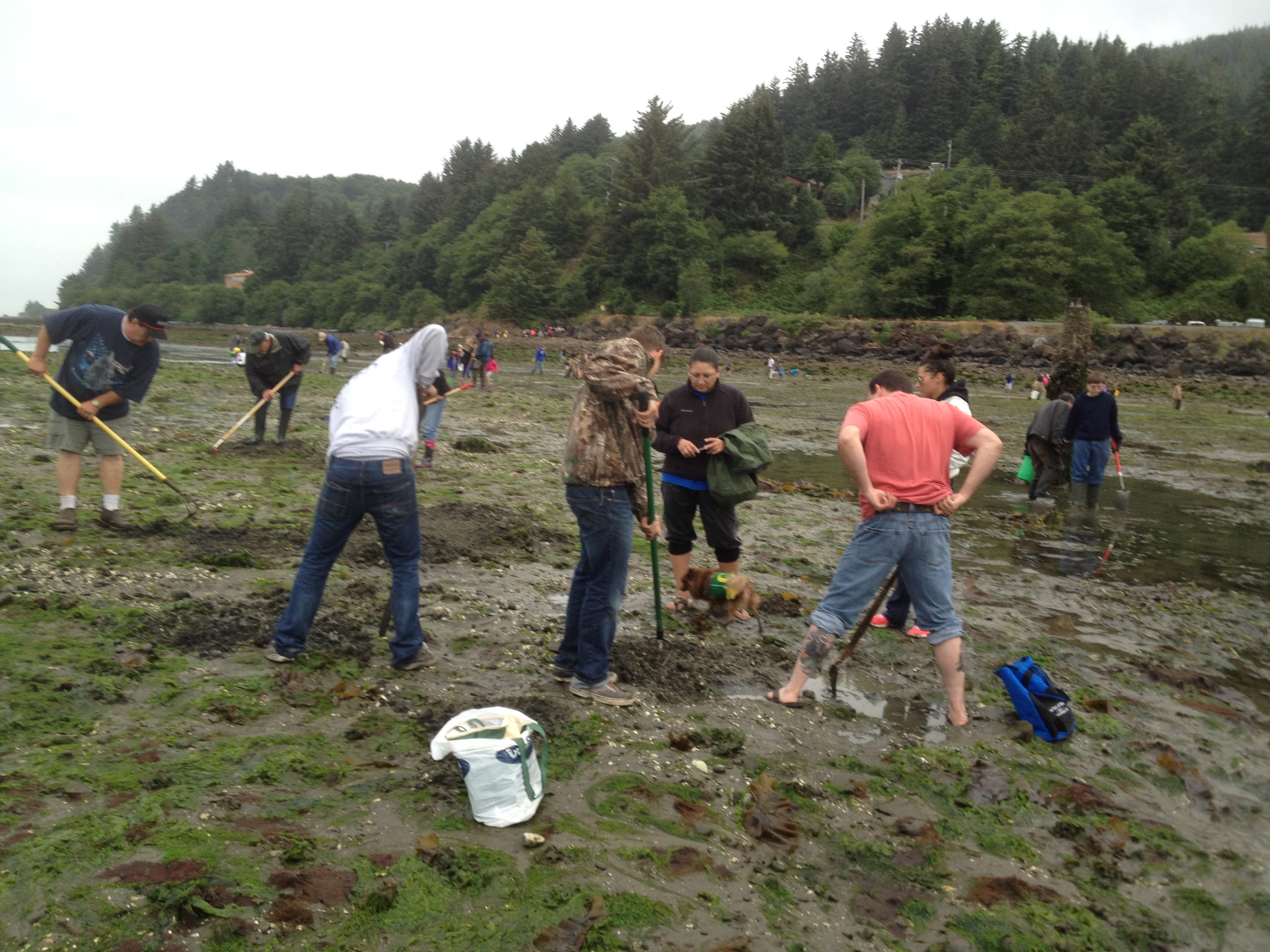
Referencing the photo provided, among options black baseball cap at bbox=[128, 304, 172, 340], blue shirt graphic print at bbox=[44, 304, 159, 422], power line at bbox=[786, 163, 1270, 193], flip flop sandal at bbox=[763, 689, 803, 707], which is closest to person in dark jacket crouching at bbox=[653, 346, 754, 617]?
flip flop sandal at bbox=[763, 689, 803, 707]

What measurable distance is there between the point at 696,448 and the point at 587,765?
9.28 feet

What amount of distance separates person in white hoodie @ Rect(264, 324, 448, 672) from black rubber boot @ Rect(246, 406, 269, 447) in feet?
28.6

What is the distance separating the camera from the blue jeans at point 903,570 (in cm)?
505

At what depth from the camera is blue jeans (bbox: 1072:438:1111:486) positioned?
1240cm

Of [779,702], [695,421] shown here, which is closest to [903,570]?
[779,702]

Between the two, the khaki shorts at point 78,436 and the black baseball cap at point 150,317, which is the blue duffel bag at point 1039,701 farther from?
the khaki shorts at point 78,436

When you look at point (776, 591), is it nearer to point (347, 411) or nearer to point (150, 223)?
point (347, 411)

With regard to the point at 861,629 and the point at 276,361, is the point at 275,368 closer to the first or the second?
the point at 276,361

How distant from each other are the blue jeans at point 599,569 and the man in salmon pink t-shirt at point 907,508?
1180 millimetres

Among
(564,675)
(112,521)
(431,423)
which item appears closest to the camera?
(564,675)

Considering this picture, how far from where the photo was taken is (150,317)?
24.6ft

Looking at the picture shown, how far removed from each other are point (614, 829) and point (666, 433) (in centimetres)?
346

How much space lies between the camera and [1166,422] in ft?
90.7

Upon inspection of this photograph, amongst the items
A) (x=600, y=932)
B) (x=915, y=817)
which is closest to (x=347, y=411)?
(x=600, y=932)
